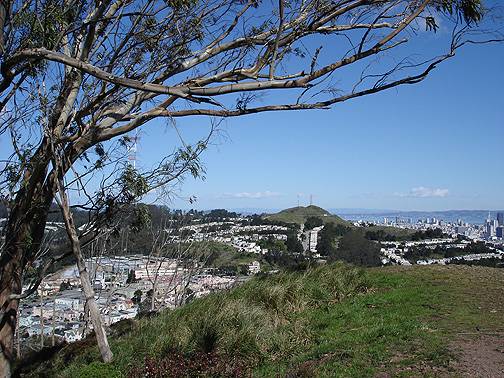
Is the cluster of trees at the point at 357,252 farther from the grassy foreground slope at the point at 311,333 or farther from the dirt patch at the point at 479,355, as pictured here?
the dirt patch at the point at 479,355

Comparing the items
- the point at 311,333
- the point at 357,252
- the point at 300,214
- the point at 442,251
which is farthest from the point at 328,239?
the point at 300,214

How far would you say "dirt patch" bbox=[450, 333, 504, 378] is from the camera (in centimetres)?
522

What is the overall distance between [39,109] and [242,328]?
12.3ft

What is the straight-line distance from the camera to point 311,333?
24.2 ft

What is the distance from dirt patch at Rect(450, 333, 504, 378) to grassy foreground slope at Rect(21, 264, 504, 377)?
28mm

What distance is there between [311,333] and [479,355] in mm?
2333

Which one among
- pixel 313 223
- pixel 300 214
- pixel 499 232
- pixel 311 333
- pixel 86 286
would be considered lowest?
pixel 311 333

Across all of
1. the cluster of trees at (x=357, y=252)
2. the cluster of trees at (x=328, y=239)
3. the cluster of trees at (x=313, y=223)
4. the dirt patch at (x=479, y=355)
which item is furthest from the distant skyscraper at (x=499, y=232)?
the dirt patch at (x=479, y=355)

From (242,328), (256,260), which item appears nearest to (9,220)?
(242,328)

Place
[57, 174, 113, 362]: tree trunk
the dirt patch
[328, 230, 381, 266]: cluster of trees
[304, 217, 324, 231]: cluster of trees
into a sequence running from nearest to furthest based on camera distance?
the dirt patch < [57, 174, 113, 362]: tree trunk < [328, 230, 381, 266]: cluster of trees < [304, 217, 324, 231]: cluster of trees

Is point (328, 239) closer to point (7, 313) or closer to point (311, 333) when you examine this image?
point (311, 333)

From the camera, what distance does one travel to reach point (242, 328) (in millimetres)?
6918

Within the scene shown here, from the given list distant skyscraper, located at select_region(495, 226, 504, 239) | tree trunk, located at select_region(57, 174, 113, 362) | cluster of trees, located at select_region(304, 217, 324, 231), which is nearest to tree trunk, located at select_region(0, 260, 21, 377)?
tree trunk, located at select_region(57, 174, 113, 362)

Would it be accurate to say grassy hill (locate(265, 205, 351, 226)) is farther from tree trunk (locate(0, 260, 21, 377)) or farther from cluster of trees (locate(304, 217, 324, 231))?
tree trunk (locate(0, 260, 21, 377))
